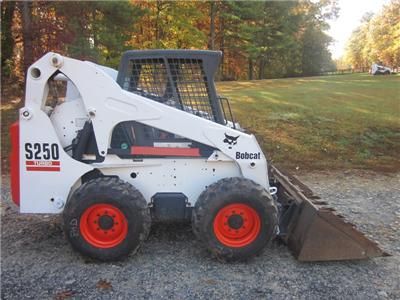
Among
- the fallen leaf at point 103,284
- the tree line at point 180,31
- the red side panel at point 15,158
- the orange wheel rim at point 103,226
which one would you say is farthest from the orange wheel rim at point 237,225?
the tree line at point 180,31

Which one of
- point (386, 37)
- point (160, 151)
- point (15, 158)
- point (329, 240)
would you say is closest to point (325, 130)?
point (329, 240)

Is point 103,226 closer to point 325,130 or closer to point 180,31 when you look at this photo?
Answer: point 325,130

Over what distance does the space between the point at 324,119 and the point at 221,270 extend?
27.4ft

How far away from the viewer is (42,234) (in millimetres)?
4621

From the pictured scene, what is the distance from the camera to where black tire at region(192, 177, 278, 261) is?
152 inches

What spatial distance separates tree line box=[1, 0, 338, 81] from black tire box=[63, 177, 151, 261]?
31.8 ft

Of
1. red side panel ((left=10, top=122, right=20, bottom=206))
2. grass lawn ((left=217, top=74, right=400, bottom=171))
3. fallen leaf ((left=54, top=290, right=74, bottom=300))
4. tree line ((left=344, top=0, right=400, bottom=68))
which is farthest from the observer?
tree line ((left=344, top=0, right=400, bottom=68))

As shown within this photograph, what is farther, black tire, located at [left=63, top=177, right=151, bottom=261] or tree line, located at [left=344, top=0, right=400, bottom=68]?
tree line, located at [left=344, top=0, right=400, bottom=68]

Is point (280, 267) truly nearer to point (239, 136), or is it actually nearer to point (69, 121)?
point (239, 136)

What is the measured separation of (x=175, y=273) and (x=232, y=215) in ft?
2.40

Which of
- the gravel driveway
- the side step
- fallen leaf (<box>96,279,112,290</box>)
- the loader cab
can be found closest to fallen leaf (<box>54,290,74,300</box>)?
the gravel driveway

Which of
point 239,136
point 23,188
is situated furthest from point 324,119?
point 23,188

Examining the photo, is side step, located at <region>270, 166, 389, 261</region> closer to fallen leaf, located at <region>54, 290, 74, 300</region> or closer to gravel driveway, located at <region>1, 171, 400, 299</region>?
gravel driveway, located at <region>1, 171, 400, 299</region>

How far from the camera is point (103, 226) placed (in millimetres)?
3900
